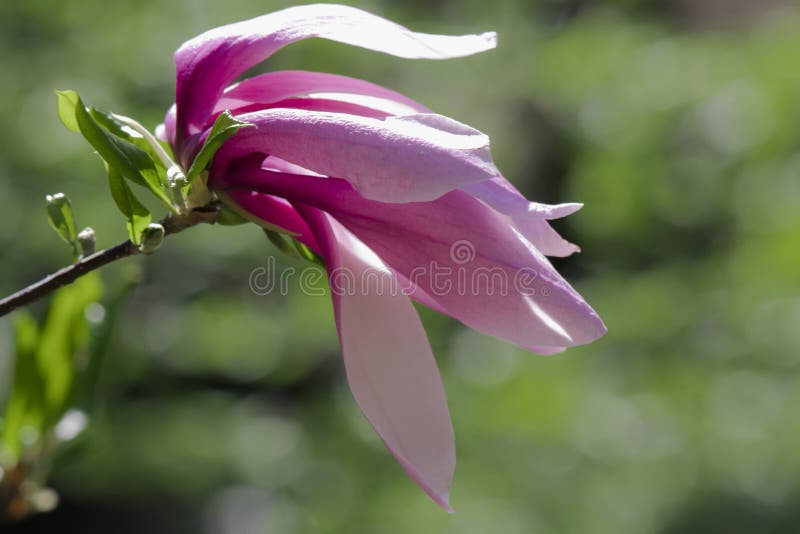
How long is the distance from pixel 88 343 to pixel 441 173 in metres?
0.35

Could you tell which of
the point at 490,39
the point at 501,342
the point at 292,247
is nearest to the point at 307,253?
the point at 292,247

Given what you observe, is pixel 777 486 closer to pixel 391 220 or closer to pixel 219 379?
pixel 219 379

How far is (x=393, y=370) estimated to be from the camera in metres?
0.37

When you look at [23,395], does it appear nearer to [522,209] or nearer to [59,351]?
[59,351]

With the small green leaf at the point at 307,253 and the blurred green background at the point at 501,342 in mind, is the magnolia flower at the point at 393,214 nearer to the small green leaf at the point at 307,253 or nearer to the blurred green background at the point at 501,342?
the small green leaf at the point at 307,253

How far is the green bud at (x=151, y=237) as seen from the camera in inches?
14.5

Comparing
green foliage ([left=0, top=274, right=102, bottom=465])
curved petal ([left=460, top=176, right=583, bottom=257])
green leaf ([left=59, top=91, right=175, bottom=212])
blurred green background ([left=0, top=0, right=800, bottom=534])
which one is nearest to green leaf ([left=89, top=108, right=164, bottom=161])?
green leaf ([left=59, top=91, right=175, bottom=212])

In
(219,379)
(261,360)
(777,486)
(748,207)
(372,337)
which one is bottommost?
(219,379)

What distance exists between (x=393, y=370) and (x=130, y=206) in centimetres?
12

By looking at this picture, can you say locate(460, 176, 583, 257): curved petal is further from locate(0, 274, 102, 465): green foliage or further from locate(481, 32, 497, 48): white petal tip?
locate(0, 274, 102, 465): green foliage

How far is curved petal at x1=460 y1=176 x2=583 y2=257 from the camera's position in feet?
1.11

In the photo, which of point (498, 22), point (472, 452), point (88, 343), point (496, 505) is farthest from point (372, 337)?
point (498, 22)

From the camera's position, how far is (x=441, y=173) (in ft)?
1.03

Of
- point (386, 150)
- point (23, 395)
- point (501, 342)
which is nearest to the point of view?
point (386, 150)
